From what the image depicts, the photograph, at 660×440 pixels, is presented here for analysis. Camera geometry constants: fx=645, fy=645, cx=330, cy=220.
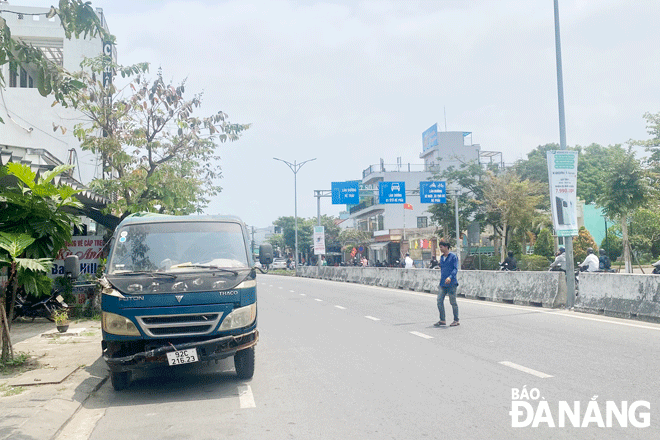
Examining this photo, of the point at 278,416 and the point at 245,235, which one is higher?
the point at 245,235

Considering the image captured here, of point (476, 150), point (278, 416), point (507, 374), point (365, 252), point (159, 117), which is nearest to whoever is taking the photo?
point (278, 416)

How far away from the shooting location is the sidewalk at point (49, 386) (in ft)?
20.3

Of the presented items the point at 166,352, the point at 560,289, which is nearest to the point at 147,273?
the point at 166,352

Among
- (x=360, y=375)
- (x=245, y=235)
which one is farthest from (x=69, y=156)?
(x=360, y=375)

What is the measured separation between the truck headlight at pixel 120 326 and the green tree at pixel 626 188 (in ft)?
98.8

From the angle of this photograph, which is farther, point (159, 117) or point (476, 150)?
point (476, 150)

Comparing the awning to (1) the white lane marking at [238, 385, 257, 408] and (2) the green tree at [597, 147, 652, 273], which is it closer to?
(2) the green tree at [597, 147, 652, 273]

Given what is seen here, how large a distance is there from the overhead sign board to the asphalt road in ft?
205

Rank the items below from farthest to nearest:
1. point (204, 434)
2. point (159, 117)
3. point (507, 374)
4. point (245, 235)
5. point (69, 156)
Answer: point (69, 156) < point (159, 117) < point (245, 235) < point (507, 374) < point (204, 434)

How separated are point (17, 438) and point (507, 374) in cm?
515

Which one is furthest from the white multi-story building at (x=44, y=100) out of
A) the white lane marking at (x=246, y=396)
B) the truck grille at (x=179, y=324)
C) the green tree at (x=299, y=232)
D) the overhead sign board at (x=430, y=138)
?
the green tree at (x=299, y=232)

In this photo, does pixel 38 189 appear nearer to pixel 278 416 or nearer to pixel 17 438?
pixel 17 438

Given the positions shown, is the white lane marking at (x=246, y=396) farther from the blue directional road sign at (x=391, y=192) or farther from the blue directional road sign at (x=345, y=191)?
the blue directional road sign at (x=345, y=191)

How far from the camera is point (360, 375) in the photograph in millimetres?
7879
